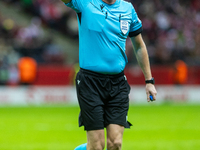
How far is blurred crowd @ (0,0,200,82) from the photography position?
21.2 m

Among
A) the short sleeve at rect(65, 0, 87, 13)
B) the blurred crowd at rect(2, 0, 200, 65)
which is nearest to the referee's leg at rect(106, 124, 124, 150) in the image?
the short sleeve at rect(65, 0, 87, 13)

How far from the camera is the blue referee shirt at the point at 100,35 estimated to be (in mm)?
5266

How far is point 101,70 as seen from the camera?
17.4 feet

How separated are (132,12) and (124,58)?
1.98 ft

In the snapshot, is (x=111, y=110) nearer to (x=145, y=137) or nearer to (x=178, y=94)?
(x=145, y=137)

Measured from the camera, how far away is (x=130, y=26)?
18.5ft

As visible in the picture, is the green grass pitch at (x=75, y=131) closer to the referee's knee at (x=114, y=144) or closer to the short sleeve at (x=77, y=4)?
the referee's knee at (x=114, y=144)

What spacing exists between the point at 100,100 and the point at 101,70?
1.15 feet

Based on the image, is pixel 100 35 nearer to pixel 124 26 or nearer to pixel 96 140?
pixel 124 26

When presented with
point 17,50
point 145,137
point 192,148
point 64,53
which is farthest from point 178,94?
point 192,148

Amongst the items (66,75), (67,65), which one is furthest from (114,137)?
(67,65)

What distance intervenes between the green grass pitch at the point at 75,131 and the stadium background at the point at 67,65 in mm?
34

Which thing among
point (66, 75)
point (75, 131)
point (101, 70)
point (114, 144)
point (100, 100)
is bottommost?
point (66, 75)

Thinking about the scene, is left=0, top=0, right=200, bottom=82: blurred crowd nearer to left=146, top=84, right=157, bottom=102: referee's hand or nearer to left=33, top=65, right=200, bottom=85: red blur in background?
left=33, top=65, right=200, bottom=85: red blur in background
